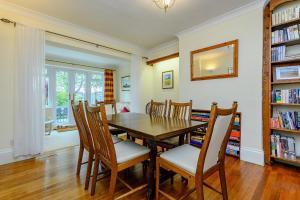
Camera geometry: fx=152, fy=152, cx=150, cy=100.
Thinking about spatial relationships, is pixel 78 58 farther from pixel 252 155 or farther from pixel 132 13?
pixel 252 155

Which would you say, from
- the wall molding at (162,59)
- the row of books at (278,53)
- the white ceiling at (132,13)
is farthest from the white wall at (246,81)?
the wall molding at (162,59)

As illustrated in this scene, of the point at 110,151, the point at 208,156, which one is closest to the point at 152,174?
the point at 110,151

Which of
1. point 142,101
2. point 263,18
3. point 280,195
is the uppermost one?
point 263,18

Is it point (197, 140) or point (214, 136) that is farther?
point (197, 140)

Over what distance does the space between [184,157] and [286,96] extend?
1.84 m

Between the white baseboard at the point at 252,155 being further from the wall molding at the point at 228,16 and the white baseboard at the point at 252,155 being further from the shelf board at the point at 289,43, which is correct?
the wall molding at the point at 228,16

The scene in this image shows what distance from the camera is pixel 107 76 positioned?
20.5 ft

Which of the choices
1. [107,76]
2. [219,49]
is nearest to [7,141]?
[219,49]

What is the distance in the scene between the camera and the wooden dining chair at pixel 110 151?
129cm

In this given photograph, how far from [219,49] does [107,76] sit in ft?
15.2

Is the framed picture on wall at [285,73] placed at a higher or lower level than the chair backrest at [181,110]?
higher

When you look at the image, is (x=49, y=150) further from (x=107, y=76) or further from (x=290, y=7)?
(x=290, y=7)

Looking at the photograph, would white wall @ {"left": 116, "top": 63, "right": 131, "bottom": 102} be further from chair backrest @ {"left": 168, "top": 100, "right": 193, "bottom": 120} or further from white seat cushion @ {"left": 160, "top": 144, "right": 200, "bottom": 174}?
white seat cushion @ {"left": 160, "top": 144, "right": 200, "bottom": 174}

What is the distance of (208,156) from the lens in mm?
1133
